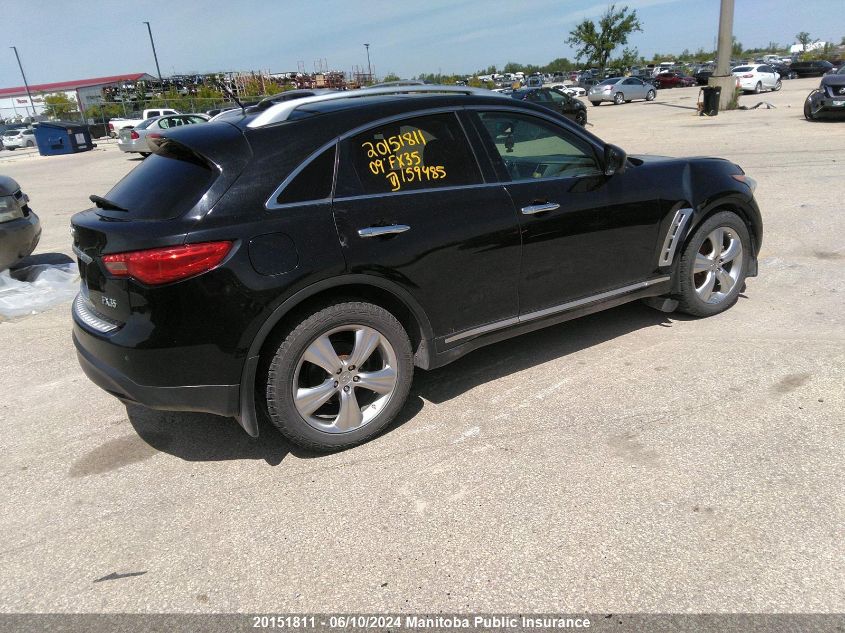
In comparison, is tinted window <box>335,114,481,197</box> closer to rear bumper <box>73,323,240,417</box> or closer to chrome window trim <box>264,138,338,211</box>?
chrome window trim <box>264,138,338,211</box>

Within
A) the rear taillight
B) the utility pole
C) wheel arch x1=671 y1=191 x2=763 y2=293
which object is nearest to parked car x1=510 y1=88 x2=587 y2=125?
the utility pole

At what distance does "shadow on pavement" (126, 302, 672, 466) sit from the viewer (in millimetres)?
3469

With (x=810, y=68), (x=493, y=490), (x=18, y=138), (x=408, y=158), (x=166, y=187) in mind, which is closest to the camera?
(x=493, y=490)

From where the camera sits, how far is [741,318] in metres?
4.77

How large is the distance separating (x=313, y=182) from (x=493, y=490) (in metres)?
1.73

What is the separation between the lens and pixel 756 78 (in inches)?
1292

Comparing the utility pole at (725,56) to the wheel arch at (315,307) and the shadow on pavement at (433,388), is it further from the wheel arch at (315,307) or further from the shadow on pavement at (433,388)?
the wheel arch at (315,307)

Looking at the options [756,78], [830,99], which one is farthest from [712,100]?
[756,78]

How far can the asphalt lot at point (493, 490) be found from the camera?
240cm

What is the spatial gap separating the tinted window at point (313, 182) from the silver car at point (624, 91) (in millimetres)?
38981

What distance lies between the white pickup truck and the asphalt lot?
30.0 metres

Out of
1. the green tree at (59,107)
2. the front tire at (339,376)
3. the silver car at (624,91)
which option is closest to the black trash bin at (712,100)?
the silver car at (624,91)

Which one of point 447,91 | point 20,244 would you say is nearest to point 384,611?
point 447,91

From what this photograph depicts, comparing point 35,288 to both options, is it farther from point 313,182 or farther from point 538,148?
point 538,148
